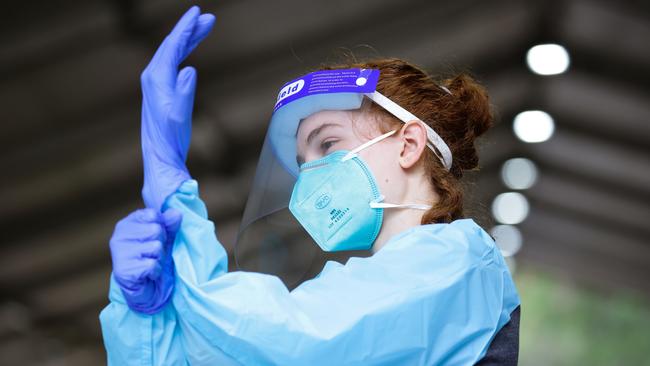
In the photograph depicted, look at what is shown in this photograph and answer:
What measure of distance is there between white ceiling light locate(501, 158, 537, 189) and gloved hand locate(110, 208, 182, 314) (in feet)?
37.2

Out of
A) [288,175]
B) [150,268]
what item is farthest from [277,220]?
[150,268]

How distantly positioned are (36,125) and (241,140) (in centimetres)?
212

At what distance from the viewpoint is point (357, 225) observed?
1.70 metres

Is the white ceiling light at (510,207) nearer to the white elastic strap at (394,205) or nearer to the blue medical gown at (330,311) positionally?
the white elastic strap at (394,205)

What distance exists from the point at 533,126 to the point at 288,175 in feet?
29.6

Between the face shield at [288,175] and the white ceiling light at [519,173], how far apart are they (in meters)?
10.8

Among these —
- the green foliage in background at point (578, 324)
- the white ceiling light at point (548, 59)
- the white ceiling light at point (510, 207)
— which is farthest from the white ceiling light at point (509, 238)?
the white ceiling light at point (548, 59)

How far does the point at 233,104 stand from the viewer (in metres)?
7.16

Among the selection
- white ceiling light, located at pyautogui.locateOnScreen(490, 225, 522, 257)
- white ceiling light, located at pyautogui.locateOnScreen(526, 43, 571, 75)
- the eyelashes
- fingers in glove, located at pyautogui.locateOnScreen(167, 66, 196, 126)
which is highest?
fingers in glove, located at pyautogui.locateOnScreen(167, 66, 196, 126)

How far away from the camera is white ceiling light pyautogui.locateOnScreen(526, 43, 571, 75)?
8.10 meters

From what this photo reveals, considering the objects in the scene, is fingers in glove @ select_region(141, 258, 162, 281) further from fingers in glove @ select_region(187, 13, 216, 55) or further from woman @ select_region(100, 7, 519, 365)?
fingers in glove @ select_region(187, 13, 216, 55)

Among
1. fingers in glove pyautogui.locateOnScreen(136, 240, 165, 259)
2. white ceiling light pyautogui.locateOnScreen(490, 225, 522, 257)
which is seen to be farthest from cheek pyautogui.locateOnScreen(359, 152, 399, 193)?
white ceiling light pyautogui.locateOnScreen(490, 225, 522, 257)

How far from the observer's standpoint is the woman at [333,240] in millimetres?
1398

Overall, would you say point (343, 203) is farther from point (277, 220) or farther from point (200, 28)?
point (200, 28)
